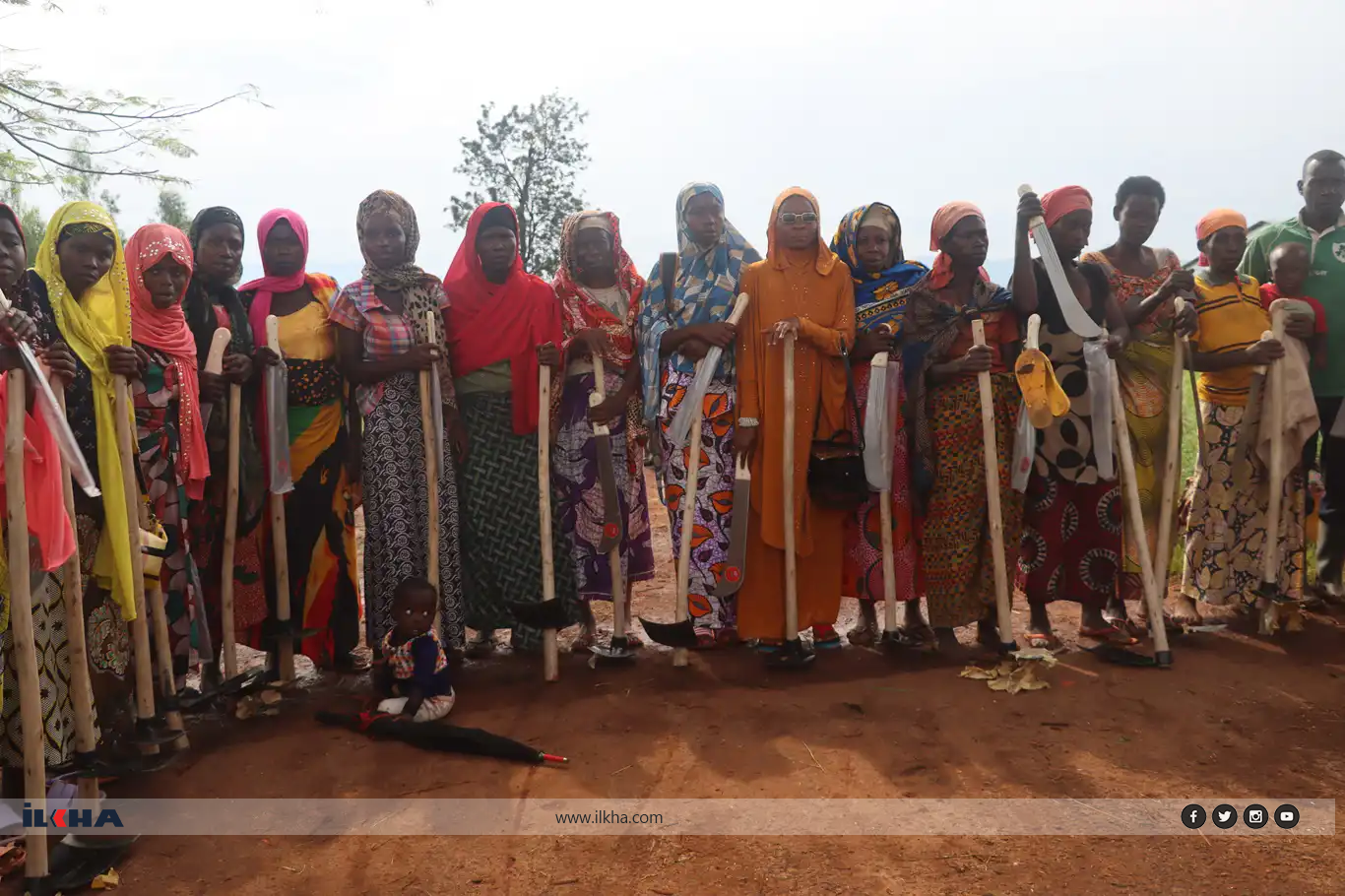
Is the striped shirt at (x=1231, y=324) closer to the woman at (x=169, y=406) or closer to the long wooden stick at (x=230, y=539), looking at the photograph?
the long wooden stick at (x=230, y=539)

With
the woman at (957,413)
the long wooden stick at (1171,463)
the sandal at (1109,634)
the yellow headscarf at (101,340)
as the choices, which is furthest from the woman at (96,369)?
the long wooden stick at (1171,463)

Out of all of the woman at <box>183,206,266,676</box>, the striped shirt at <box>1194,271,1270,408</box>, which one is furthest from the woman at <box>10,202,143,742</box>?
the striped shirt at <box>1194,271,1270,408</box>

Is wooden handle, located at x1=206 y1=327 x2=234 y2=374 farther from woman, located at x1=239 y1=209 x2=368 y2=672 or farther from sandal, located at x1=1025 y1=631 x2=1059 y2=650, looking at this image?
sandal, located at x1=1025 y1=631 x2=1059 y2=650

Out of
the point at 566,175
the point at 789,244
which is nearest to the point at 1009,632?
the point at 789,244

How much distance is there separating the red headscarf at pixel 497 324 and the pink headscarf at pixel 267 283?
0.74 meters

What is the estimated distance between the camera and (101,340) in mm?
3396

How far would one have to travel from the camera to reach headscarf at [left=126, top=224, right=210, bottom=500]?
3.89 m

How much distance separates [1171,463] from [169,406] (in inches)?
183

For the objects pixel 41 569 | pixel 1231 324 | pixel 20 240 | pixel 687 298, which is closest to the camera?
pixel 41 569

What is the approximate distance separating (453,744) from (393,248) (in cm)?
236

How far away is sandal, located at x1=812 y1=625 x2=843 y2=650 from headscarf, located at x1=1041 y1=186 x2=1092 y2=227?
2359 mm

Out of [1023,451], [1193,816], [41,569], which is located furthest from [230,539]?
[1193,816]

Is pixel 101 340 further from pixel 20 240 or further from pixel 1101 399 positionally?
pixel 1101 399

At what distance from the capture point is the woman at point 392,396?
4531mm
